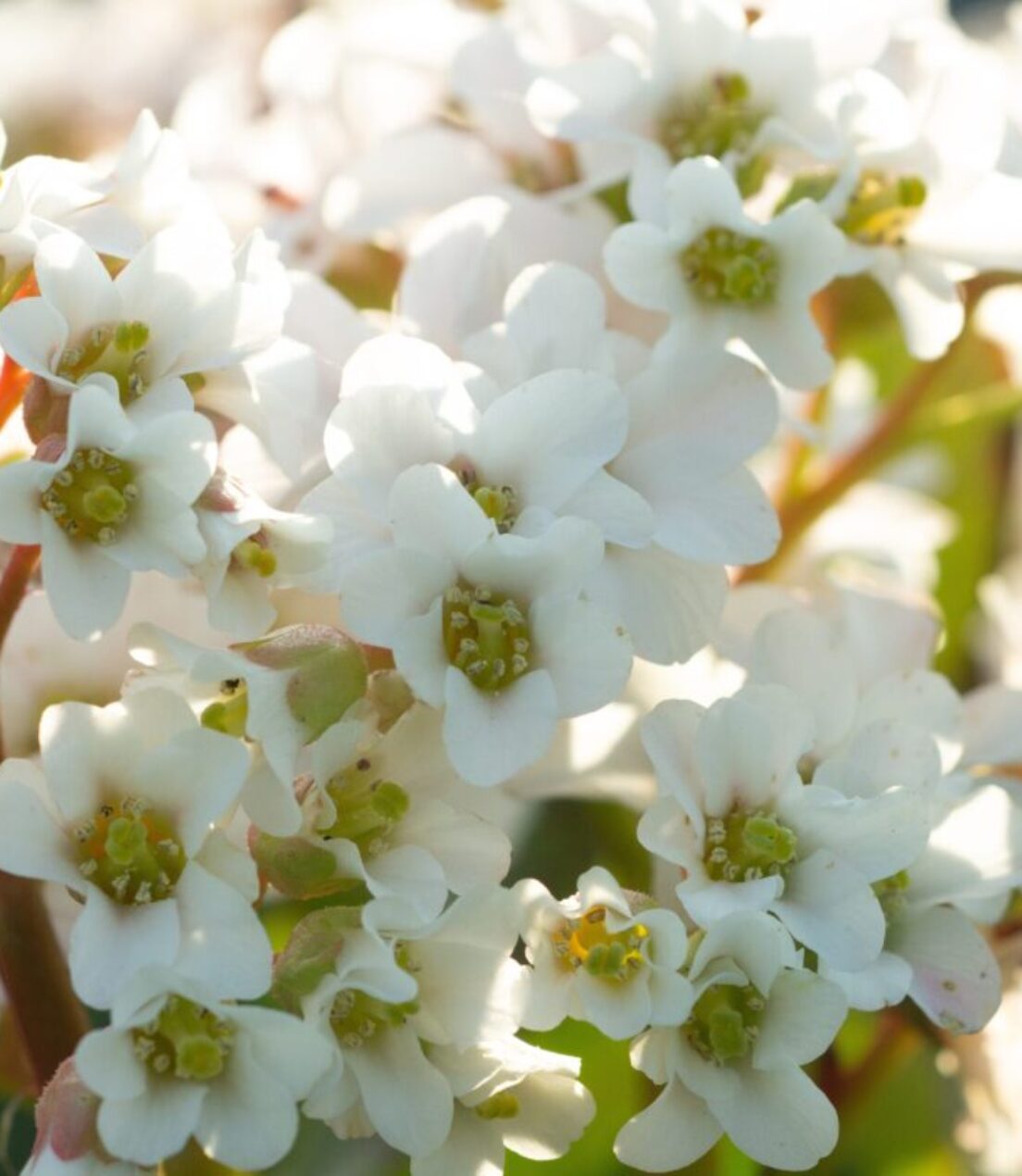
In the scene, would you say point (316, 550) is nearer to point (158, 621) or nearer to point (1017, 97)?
point (158, 621)

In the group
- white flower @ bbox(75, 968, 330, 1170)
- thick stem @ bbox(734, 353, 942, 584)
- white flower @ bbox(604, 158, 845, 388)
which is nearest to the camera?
white flower @ bbox(75, 968, 330, 1170)

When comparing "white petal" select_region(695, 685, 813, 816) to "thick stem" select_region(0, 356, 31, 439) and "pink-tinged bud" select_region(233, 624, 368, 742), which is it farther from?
"thick stem" select_region(0, 356, 31, 439)

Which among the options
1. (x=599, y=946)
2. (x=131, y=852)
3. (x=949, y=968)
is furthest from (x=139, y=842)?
(x=949, y=968)

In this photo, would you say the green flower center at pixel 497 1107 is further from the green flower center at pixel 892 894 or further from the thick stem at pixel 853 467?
the thick stem at pixel 853 467

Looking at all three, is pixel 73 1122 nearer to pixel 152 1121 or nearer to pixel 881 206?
pixel 152 1121

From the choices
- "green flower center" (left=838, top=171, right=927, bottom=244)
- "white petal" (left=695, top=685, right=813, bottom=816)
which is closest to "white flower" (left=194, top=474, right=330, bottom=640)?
"white petal" (left=695, top=685, right=813, bottom=816)
